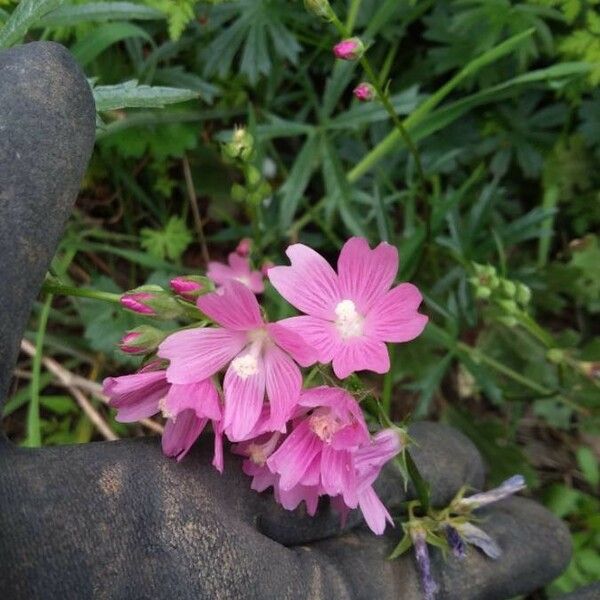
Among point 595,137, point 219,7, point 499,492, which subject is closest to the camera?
point 499,492

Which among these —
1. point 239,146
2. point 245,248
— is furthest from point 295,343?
point 245,248

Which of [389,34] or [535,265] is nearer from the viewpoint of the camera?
[389,34]

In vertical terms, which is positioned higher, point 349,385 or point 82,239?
point 349,385

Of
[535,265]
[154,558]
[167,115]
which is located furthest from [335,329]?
[535,265]

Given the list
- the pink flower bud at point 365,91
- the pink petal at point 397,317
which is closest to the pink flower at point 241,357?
the pink petal at point 397,317

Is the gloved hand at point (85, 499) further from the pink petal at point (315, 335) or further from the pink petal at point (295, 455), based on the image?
the pink petal at point (315, 335)

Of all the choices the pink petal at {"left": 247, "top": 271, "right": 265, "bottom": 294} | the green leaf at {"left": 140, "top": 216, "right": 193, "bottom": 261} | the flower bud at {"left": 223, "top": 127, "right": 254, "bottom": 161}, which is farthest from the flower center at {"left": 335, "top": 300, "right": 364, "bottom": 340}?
the green leaf at {"left": 140, "top": 216, "right": 193, "bottom": 261}

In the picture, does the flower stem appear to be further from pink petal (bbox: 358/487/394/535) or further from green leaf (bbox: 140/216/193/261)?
green leaf (bbox: 140/216/193/261)

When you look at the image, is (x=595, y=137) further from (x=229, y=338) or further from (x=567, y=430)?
(x=229, y=338)
